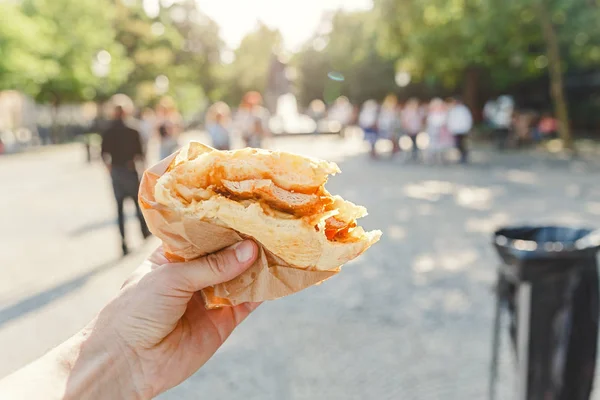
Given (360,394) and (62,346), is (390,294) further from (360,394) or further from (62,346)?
(62,346)

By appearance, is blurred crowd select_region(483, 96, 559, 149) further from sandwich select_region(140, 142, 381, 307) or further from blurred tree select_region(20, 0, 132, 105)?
blurred tree select_region(20, 0, 132, 105)

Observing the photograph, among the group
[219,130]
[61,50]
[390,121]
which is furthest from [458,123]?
[61,50]

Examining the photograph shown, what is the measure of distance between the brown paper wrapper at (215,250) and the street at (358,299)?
240cm

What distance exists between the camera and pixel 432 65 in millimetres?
26938

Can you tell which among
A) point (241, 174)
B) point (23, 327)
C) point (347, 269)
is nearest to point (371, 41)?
point (347, 269)

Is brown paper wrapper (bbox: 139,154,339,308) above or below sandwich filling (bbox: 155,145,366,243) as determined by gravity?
below

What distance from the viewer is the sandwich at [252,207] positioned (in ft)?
6.89

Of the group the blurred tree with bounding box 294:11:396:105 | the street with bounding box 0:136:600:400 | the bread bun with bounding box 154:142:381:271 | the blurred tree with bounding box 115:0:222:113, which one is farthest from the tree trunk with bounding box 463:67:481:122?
the blurred tree with bounding box 115:0:222:113

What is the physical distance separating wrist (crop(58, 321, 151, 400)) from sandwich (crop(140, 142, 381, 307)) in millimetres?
440

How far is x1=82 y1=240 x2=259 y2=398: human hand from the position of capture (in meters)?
2.22

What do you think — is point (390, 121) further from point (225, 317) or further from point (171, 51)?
point (171, 51)

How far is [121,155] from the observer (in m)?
8.84

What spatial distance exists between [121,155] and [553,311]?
22.3ft

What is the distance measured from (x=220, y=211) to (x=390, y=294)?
15.9ft
